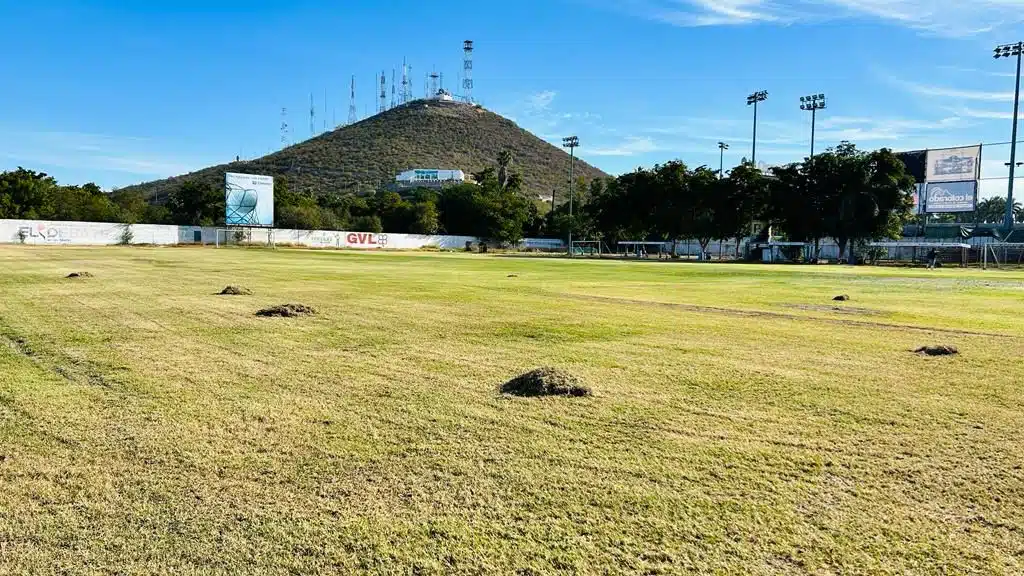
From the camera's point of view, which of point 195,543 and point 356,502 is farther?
point 356,502

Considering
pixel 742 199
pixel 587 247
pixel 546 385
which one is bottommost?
pixel 546 385

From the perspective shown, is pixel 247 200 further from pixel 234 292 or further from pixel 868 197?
pixel 868 197

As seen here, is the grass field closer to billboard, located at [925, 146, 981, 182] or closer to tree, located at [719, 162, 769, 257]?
tree, located at [719, 162, 769, 257]

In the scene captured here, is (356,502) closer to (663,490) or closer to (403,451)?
(403,451)

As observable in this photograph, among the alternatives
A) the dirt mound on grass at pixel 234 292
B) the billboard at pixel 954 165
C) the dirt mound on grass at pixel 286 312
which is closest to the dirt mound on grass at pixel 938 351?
the dirt mound on grass at pixel 286 312

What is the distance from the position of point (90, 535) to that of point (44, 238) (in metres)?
74.8

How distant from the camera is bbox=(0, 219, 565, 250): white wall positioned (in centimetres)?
6356

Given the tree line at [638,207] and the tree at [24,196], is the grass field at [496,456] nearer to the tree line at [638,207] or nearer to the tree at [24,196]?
the tree line at [638,207]

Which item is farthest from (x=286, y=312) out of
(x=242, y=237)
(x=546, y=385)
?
(x=242, y=237)

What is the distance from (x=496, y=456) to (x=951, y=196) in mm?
89645

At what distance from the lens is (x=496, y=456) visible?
15.1 feet

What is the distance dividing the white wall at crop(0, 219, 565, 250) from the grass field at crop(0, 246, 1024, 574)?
66275 millimetres

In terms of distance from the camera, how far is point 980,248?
208 feet

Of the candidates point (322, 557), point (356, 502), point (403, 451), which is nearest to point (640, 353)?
point (403, 451)
